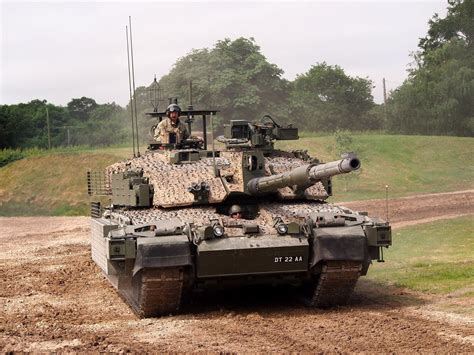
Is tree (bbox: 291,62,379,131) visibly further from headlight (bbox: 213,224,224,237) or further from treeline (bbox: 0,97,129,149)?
headlight (bbox: 213,224,224,237)

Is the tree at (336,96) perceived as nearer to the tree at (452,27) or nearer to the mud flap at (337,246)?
the tree at (452,27)

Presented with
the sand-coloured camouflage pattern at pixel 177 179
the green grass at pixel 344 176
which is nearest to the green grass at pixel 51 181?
the green grass at pixel 344 176

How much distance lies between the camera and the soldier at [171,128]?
59.1 ft

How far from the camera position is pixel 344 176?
3953cm

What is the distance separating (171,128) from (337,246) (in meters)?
5.72

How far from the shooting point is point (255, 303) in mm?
15133

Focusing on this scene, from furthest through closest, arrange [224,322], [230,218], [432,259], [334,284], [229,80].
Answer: [229,80] → [432,259] → [230,218] → [334,284] → [224,322]

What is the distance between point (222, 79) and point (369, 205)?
12351mm

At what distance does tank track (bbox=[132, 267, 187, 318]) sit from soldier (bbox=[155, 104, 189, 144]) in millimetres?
4683

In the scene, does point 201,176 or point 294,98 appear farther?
point 294,98

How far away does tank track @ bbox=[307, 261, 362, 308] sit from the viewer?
13.7 metres

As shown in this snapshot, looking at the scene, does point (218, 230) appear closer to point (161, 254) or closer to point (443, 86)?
point (161, 254)

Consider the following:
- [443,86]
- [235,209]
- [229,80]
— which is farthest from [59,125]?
[235,209]

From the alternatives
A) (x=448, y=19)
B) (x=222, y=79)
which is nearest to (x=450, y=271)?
(x=222, y=79)
